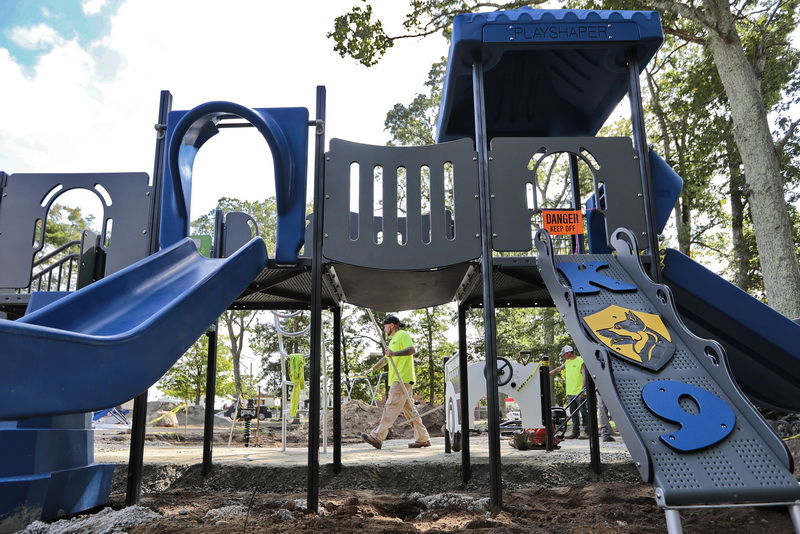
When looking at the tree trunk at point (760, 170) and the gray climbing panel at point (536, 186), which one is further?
the tree trunk at point (760, 170)

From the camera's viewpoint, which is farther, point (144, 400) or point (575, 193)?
point (575, 193)

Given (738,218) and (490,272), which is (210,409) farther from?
(738,218)

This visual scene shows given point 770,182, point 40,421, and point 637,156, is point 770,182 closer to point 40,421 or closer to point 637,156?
point 637,156

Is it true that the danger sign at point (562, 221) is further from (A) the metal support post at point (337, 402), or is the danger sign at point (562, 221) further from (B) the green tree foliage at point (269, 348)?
(B) the green tree foliage at point (269, 348)

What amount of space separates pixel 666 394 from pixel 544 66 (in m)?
3.69

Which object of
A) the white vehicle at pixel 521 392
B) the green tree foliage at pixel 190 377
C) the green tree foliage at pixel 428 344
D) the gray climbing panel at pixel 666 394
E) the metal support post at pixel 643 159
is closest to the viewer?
the gray climbing panel at pixel 666 394

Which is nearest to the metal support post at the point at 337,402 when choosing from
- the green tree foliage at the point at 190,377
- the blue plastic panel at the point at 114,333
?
the blue plastic panel at the point at 114,333

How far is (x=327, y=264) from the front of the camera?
459 centimetres

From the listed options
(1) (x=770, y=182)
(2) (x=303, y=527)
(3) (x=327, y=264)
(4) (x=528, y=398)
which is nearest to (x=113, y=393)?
(2) (x=303, y=527)

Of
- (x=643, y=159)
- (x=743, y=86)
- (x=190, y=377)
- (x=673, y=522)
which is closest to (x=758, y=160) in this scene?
(x=743, y=86)

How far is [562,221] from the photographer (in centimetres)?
480

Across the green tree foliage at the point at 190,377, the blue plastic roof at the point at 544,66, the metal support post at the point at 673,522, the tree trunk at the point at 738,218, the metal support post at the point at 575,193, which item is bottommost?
the metal support post at the point at 673,522

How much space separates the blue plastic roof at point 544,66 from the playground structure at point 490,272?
0.07 ft

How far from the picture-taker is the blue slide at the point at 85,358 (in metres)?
1.91
